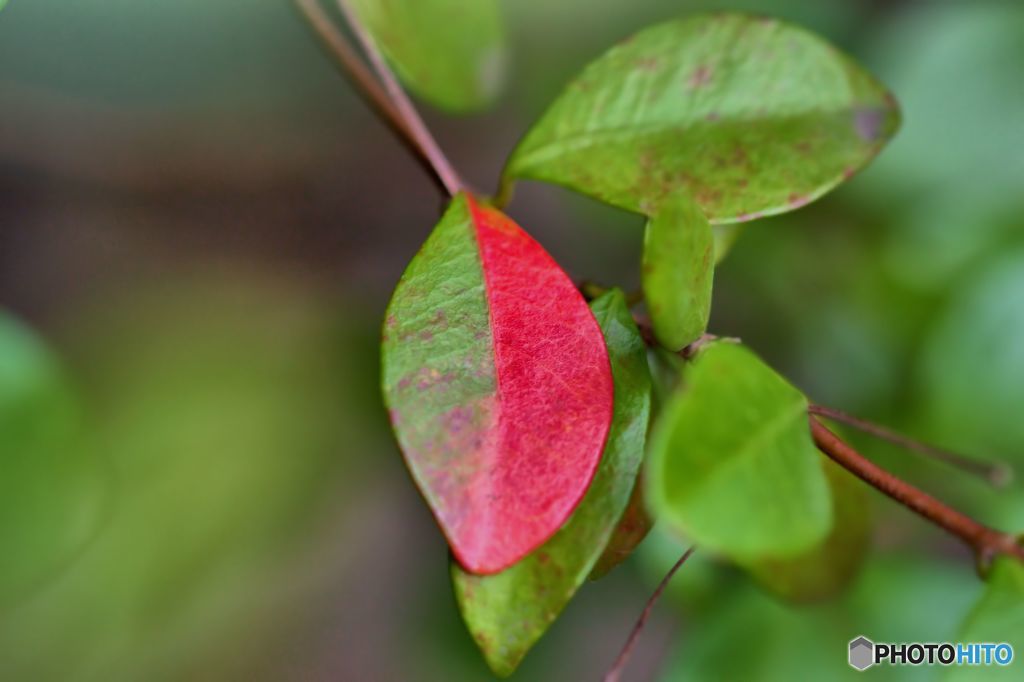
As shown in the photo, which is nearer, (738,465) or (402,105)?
(738,465)

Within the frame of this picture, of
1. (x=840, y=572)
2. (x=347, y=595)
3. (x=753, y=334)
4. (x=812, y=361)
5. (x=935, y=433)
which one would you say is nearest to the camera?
(x=840, y=572)

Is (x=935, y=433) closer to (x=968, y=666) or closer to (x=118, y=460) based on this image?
(x=968, y=666)

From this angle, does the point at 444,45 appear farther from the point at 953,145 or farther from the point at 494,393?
the point at 953,145

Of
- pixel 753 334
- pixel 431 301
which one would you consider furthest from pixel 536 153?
pixel 753 334

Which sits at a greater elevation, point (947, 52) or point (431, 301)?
point (431, 301)

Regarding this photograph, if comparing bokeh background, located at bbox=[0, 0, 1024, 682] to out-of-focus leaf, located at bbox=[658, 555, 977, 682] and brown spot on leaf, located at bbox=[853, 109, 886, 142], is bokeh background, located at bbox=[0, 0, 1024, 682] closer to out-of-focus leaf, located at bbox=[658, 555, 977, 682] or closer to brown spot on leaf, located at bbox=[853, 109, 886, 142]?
out-of-focus leaf, located at bbox=[658, 555, 977, 682]

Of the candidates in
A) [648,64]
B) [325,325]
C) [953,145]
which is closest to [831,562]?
[648,64]

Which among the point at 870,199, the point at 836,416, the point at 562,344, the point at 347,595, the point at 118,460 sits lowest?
the point at 347,595
